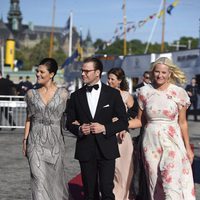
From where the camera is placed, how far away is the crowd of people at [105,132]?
20.1 ft

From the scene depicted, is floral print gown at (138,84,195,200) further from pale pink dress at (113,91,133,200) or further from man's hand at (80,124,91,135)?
pale pink dress at (113,91,133,200)

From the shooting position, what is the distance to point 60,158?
6555mm

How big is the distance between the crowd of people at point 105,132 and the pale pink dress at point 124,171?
0.80 m

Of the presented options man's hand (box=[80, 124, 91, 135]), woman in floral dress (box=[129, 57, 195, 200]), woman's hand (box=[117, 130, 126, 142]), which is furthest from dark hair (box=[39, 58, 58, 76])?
woman's hand (box=[117, 130, 126, 142])

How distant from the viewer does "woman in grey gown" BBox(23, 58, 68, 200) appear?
21.0ft

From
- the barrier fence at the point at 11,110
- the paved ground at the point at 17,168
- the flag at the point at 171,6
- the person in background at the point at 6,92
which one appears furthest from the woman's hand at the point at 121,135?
the flag at the point at 171,6

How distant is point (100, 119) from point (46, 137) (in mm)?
628

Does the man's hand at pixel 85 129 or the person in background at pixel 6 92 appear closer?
the man's hand at pixel 85 129

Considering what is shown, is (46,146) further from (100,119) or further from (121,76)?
(121,76)

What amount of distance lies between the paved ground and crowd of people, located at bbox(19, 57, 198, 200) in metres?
1.79

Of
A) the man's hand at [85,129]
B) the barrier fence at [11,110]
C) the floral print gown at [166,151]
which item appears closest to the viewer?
the man's hand at [85,129]

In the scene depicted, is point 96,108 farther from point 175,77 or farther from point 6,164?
point 6,164

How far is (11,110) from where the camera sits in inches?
768

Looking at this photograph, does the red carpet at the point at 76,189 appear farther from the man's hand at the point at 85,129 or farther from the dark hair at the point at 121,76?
the man's hand at the point at 85,129
